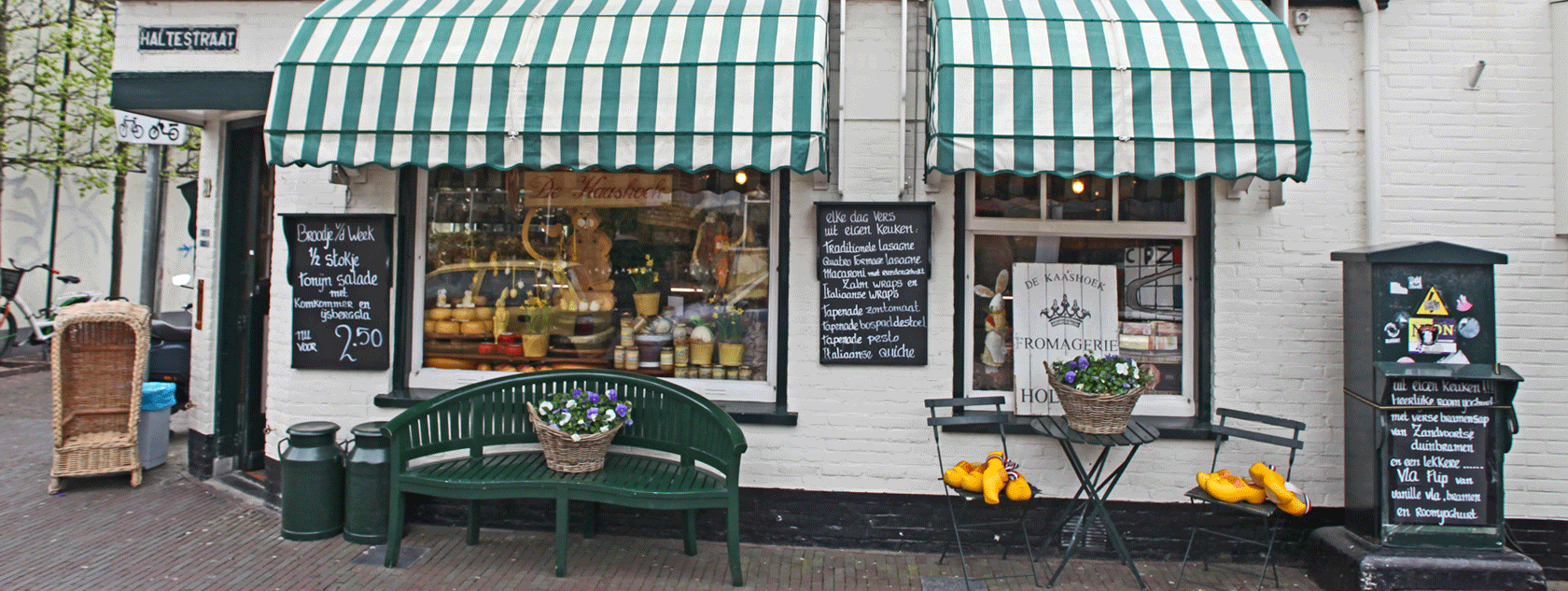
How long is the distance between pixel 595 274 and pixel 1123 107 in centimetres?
337

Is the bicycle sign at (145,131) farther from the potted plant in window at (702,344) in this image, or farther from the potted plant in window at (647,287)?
the potted plant in window at (702,344)

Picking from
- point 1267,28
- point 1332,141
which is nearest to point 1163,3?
point 1267,28

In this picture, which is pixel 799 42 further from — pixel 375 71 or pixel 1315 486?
pixel 1315 486

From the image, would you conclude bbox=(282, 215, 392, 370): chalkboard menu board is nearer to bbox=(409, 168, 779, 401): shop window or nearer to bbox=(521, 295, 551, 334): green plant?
bbox=(409, 168, 779, 401): shop window

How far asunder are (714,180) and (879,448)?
2.02m

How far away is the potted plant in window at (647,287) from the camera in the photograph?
5.44m

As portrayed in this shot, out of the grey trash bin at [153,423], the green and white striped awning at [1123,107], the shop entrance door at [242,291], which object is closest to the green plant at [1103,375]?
the green and white striped awning at [1123,107]

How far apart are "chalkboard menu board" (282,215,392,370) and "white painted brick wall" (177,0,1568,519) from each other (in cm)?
254

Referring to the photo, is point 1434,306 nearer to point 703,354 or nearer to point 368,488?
point 703,354

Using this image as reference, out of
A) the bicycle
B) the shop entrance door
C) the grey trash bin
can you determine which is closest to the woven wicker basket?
the shop entrance door

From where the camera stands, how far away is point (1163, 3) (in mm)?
4574

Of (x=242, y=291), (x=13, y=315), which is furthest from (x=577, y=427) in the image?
(x=13, y=315)

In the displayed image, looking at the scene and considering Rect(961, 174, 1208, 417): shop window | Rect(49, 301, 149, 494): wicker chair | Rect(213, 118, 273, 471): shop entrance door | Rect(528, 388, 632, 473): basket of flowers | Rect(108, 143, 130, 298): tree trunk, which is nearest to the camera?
Rect(528, 388, 632, 473): basket of flowers

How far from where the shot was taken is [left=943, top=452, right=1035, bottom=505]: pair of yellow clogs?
4.34 meters
